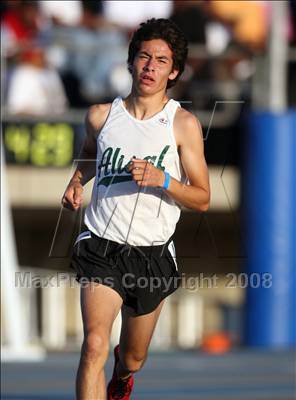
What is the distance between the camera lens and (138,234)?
676 cm

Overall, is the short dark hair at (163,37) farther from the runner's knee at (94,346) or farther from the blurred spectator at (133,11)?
the blurred spectator at (133,11)

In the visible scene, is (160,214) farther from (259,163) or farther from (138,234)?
(259,163)

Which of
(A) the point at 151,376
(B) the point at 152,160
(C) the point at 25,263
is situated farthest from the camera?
(C) the point at 25,263

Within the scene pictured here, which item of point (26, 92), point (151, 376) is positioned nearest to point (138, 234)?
→ point (151, 376)

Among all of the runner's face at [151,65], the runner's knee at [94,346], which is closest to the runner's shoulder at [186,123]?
the runner's face at [151,65]

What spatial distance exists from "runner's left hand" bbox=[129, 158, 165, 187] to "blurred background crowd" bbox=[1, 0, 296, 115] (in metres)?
11.5

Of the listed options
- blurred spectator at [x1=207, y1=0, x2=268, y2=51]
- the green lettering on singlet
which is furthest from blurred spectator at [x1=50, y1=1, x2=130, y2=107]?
the green lettering on singlet

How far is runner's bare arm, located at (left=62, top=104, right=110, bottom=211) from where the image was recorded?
22.1 feet

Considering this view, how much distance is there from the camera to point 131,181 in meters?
6.71

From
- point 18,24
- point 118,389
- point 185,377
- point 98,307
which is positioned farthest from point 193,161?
point 18,24

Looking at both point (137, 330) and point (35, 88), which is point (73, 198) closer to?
point (137, 330)

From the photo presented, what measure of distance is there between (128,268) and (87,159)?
Result: 0.70 m

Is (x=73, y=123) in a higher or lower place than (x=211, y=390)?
higher

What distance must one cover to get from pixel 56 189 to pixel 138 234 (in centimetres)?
1301
